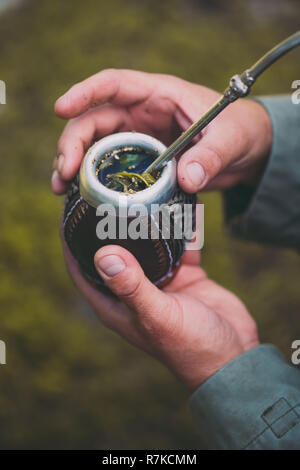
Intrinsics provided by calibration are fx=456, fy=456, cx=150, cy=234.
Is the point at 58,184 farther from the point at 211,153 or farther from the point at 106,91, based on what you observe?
the point at 211,153

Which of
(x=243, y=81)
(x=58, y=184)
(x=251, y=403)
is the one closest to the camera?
(x=243, y=81)

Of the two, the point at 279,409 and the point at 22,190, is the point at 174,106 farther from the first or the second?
the point at 22,190

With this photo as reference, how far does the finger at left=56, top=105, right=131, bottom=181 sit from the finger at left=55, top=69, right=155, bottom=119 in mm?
35

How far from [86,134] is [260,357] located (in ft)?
2.12

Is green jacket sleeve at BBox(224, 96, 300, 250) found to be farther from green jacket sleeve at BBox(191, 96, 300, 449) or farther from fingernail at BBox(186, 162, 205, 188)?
fingernail at BBox(186, 162, 205, 188)

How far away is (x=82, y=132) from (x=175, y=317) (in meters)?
0.48

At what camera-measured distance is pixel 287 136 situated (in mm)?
1159

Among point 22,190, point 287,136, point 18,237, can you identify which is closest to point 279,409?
point 287,136

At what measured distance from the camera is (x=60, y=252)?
1.78m

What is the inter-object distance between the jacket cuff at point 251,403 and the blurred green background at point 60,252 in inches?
24.0

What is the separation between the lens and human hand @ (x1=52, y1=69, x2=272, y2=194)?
1.00m

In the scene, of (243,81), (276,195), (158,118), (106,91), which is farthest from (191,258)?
(243,81)
